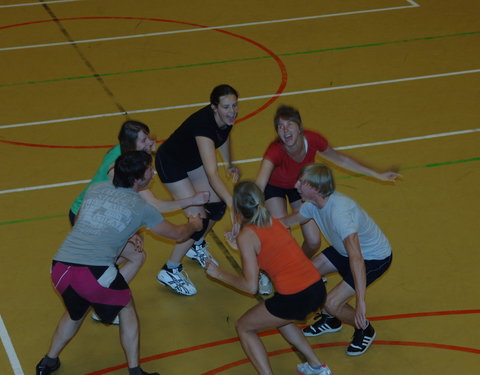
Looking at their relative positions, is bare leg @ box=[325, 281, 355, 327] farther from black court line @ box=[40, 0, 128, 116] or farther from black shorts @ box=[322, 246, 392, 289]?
black court line @ box=[40, 0, 128, 116]

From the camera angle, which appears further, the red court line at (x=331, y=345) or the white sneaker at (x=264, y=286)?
the white sneaker at (x=264, y=286)

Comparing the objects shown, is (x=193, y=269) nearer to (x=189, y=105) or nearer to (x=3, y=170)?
(x=3, y=170)

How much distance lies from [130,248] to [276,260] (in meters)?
1.67

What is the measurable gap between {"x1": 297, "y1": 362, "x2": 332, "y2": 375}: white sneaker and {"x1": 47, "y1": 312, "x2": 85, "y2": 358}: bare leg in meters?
1.74

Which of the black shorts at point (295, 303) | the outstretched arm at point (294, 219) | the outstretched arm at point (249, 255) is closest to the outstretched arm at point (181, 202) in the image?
the outstretched arm at point (294, 219)

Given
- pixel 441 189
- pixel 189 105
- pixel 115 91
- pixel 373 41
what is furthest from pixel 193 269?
pixel 373 41

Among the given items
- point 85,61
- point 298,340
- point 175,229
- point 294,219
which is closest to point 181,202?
point 175,229

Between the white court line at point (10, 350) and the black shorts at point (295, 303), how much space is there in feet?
7.08

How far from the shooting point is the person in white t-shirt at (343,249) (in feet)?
20.4

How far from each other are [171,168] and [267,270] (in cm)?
192

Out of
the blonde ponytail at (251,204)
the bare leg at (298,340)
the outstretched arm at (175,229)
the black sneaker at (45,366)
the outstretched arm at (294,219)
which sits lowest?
the black sneaker at (45,366)

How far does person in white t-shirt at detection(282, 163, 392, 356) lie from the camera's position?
6.21 meters

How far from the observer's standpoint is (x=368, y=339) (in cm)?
671

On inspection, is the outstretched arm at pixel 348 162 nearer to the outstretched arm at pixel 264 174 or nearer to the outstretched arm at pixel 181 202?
the outstretched arm at pixel 264 174
